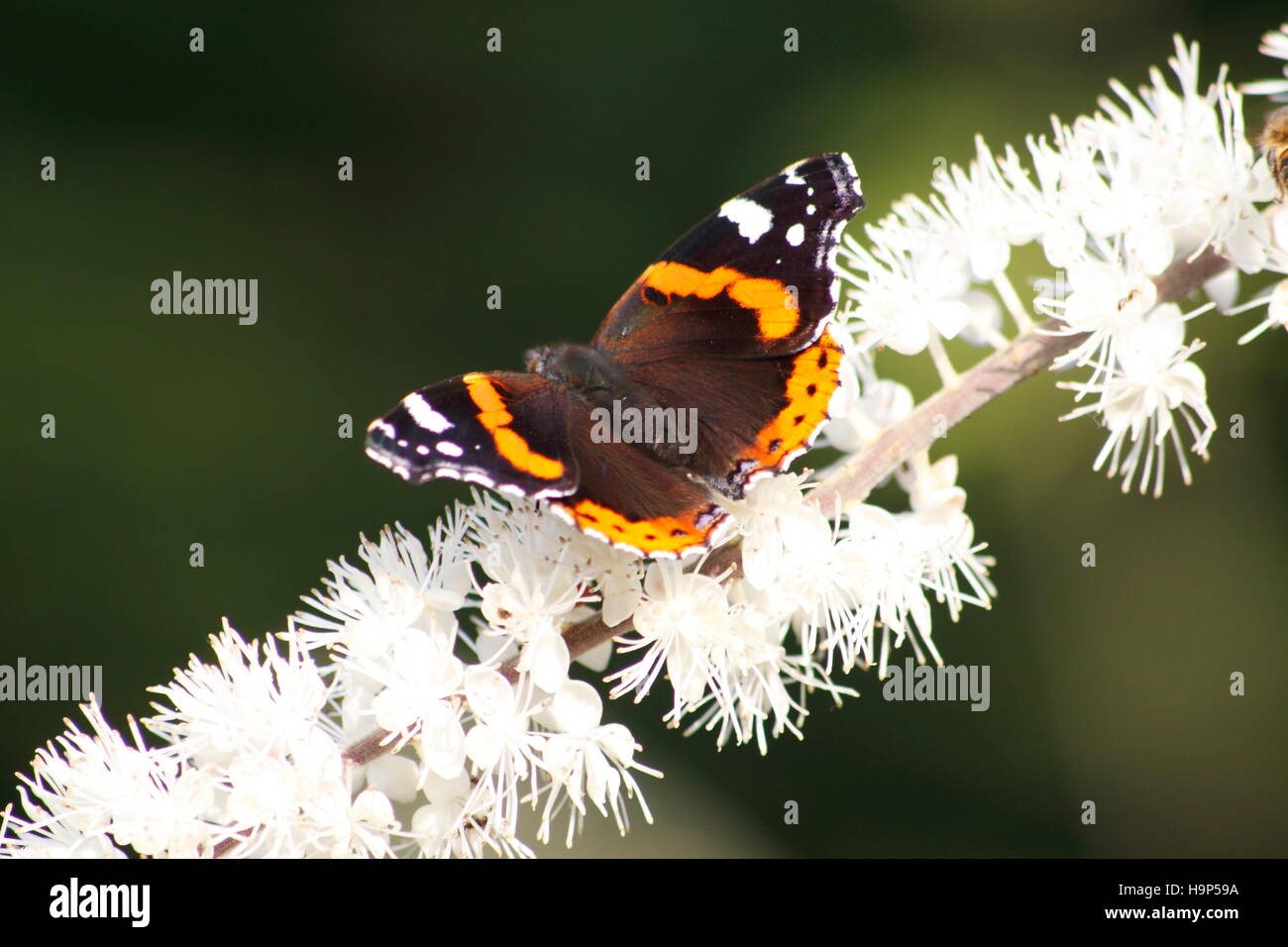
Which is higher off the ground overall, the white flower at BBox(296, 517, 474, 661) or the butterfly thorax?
the butterfly thorax

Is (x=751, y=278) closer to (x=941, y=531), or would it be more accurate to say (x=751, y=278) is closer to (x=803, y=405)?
(x=803, y=405)

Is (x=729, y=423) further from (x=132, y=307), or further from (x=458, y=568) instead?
(x=132, y=307)

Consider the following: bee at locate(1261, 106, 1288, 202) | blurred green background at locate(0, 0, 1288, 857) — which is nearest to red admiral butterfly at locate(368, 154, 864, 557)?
bee at locate(1261, 106, 1288, 202)

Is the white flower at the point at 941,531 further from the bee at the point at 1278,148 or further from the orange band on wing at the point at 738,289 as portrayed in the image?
the bee at the point at 1278,148

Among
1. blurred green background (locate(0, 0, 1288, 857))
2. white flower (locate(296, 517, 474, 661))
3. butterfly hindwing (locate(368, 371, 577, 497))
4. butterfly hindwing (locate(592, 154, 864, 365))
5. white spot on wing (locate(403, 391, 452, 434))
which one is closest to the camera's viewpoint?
butterfly hindwing (locate(368, 371, 577, 497))

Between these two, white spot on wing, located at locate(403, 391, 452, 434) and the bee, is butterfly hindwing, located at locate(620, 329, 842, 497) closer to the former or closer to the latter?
white spot on wing, located at locate(403, 391, 452, 434)

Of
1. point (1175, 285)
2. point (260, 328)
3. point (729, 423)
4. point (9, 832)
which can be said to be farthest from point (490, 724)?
point (260, 328)

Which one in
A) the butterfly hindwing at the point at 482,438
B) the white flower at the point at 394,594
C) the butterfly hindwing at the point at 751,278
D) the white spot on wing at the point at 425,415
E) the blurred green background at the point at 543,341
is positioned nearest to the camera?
the butterfly hindwing at the point at 482,438

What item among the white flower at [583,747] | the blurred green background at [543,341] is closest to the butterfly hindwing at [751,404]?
the white flower at [583,747]
